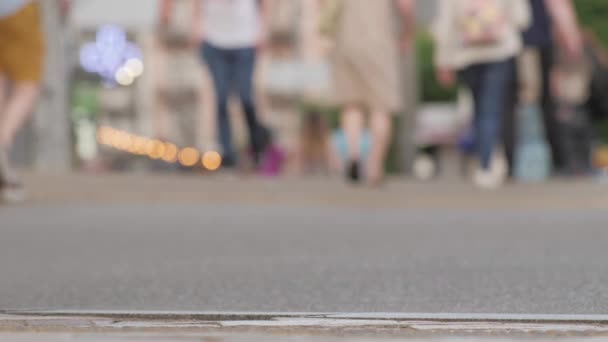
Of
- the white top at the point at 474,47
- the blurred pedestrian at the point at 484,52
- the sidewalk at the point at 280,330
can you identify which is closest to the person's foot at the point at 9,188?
the blurred pedestrian at the point at 484,52

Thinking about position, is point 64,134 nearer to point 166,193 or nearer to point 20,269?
point 166,193

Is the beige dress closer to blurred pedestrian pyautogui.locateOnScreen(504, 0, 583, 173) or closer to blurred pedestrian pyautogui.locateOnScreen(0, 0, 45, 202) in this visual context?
blurred pedestrian pyautogui.locateOnScreen(504, 0, 583, 173)

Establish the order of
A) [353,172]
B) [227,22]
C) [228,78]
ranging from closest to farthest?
[353,172] → [227,22] → [228,78]

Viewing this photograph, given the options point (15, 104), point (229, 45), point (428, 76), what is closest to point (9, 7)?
point (15, 104)

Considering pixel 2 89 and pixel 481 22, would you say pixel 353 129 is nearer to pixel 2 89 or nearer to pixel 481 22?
pixel 481 22

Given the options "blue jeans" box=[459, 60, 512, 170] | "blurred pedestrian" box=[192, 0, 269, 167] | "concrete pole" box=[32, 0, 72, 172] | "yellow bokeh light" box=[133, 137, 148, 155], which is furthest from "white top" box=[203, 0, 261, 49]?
"yellow bokeh light" box=[133, 137, 148, 155]

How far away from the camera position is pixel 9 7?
391 inches

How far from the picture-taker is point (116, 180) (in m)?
13.6

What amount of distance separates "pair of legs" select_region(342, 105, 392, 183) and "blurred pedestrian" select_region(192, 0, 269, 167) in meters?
1.26

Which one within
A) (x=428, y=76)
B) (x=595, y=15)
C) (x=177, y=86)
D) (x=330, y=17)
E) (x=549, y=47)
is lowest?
(x=549, y=47)

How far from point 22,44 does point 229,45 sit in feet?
9.97

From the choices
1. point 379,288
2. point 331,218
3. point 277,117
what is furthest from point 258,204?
point 277,117

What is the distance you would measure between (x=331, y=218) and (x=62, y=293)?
14.7 ft

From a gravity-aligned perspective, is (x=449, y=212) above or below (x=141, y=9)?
below
